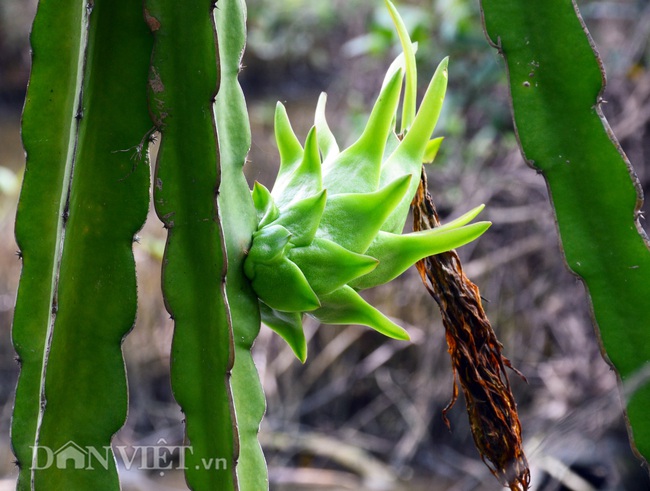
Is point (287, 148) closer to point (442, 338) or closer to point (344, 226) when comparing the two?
point (344, 226)

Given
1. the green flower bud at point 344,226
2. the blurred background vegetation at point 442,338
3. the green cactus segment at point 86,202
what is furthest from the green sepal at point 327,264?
the blurred background vegetation at point 442,338

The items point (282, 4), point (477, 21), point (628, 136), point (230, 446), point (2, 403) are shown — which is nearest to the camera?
point (230, 446)

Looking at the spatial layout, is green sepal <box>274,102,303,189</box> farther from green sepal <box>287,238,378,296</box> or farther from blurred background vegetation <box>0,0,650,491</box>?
blurred background vegetation <box>0,0,650,491</box>

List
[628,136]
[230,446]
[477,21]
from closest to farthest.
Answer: [230,446] < [628,136] < [477,21]

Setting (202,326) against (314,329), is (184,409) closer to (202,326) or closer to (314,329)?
(202,326)

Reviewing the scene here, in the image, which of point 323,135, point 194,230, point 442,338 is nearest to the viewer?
point 194,230

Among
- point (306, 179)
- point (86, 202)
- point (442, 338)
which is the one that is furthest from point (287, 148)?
point (442, 338)

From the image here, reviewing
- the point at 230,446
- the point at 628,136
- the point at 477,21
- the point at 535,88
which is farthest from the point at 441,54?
the point at 230,446
